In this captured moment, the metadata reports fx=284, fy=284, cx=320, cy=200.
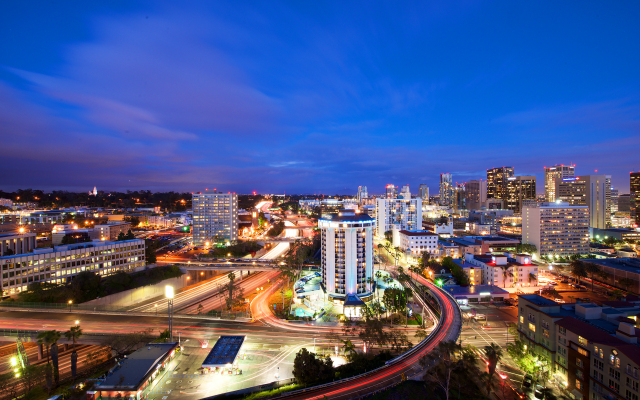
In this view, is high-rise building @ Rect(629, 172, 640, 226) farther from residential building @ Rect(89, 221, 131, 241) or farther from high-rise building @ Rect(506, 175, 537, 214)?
residential building @ Rect(89, 221, 131, 241)

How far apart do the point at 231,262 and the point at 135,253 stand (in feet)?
53.7

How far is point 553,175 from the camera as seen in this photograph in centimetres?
13050

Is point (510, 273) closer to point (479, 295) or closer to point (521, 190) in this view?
point (479, 295)

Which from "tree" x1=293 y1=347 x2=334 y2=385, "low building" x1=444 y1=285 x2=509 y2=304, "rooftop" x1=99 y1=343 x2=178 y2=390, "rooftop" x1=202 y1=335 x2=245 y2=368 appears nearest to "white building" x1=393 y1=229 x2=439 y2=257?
"low building" x1=444 y1=285 x2=509 y2=304

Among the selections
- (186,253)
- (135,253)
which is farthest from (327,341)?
(186,253)

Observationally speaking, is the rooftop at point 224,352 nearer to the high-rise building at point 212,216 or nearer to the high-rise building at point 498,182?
the high-rise building at point 212,216

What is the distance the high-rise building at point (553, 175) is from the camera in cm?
12462

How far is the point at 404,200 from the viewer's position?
267 ft

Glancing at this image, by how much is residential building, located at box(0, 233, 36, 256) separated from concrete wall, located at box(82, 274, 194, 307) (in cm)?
2400

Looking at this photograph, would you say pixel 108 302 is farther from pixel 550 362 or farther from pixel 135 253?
pixel 550 362

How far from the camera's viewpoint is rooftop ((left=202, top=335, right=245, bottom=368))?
2228 cm

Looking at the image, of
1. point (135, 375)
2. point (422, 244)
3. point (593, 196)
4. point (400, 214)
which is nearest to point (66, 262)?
point (135, 375)

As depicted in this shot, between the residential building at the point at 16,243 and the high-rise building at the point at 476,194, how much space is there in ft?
560

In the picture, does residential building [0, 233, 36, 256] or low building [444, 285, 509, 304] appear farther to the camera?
residential building [0, 233, 36, 256]
